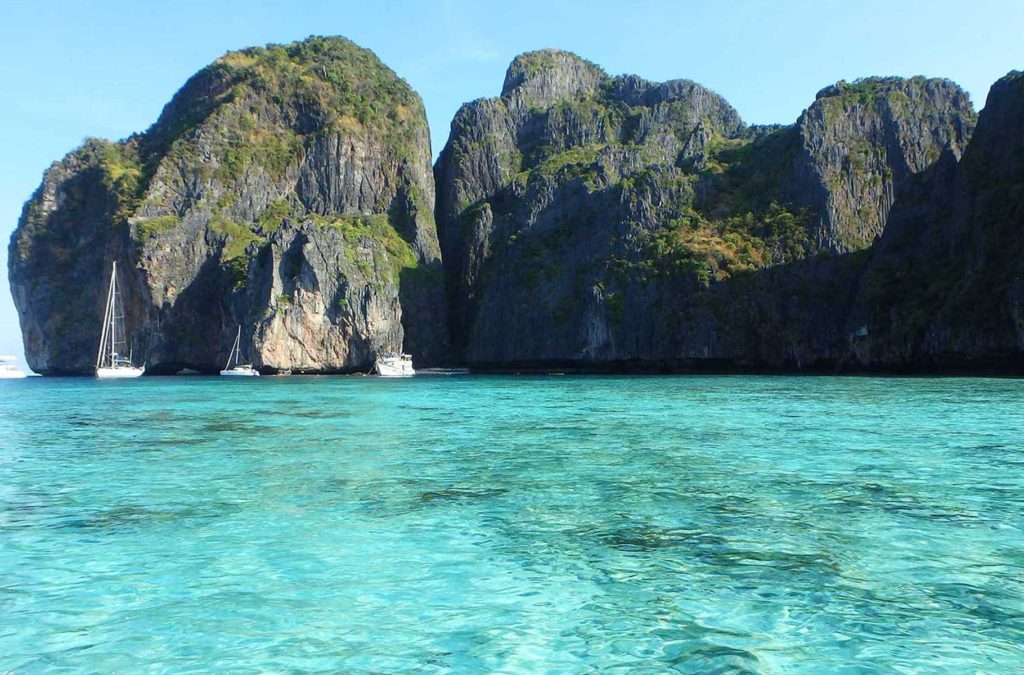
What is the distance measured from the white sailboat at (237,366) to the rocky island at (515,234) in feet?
6.72

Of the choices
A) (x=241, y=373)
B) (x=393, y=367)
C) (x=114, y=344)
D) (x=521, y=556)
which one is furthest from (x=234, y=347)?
(x=521, y=556)

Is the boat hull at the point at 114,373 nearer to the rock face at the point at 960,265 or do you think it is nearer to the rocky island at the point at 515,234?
the rocky island at the point at 515,234

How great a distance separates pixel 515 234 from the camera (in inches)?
4129

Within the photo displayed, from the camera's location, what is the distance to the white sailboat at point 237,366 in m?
81.1

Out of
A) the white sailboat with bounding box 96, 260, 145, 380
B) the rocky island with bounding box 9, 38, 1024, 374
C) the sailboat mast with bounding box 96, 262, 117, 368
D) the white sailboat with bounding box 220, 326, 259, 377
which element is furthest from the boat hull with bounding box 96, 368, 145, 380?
the white sailboat with bounding box 220, 326, 259, 377

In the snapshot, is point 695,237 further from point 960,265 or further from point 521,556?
point 521,556

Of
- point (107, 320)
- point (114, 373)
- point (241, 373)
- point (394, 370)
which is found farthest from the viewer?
point (107, 320)

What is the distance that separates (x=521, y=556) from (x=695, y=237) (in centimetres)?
8478

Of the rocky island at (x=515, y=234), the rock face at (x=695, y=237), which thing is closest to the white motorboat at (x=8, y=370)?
the rocky island at (x=515, y=234)

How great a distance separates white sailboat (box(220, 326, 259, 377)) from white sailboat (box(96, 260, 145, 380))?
941 cm

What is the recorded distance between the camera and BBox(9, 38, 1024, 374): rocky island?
68.6 m

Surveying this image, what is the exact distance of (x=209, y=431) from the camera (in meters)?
21.7

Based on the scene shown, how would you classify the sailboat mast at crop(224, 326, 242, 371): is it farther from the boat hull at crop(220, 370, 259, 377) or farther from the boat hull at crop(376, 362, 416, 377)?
the boat hull at crop(376, 362, 416, 377)

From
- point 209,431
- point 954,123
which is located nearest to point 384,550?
point 209,431
